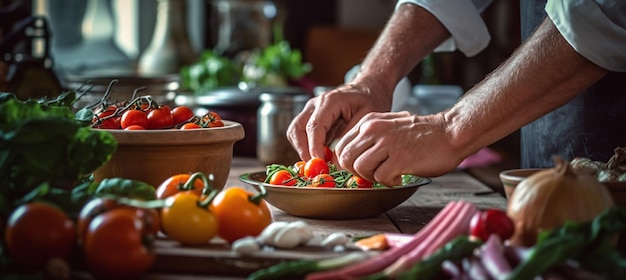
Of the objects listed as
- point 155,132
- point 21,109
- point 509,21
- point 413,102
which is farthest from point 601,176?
point 509,21

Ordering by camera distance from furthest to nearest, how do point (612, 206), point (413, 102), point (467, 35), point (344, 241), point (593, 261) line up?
point (413, 102) → point (467, 35) → point (344, 241) → point (612, 206) → point (593, 261)

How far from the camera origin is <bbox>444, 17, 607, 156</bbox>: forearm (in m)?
1.63

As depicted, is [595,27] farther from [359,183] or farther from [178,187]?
[178,187]

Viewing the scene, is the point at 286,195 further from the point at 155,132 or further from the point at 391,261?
the point at 391,261

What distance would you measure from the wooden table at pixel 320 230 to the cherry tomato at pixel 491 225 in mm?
223

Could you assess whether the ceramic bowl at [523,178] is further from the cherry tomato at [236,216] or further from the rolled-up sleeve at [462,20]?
the rolled-up sleeve at [462,20]

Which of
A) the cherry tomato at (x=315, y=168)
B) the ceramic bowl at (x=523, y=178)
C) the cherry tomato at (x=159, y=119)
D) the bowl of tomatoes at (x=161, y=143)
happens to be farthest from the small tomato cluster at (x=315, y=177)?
the ceramic bowl at (x=523, y=178)

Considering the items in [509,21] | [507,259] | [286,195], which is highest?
[507,259]

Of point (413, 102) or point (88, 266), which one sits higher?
point (88, 266)

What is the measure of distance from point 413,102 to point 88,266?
→ 2505mm

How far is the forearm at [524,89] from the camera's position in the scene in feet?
5.36

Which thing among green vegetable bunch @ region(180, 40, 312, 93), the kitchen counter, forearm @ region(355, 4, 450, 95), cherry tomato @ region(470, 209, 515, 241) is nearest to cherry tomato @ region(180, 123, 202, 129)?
the kitchen counter

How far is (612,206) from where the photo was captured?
1240 millimetres

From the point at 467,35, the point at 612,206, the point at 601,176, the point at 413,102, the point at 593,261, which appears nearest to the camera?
the point at 593,261
